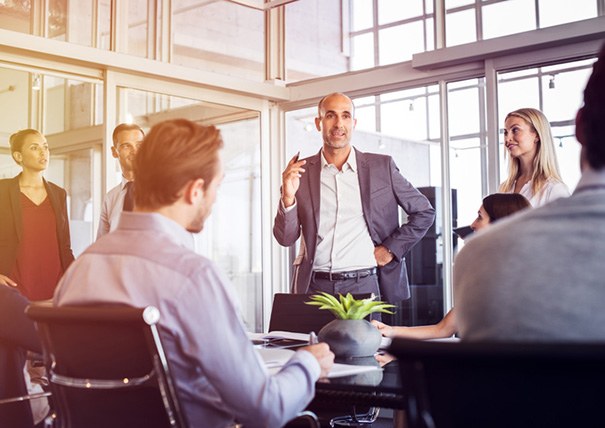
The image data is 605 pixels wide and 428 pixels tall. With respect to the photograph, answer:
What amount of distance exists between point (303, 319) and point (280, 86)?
388cm

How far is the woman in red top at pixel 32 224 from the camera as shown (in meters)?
5.23

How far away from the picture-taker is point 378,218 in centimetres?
430

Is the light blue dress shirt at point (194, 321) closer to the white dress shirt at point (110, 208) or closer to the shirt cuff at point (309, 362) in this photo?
the shirt cuff at point (309, 362)

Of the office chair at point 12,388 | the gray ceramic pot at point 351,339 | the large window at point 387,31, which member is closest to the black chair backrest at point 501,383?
the gray ceramic pot at point 351,339

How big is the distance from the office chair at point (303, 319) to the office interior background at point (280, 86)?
244cm

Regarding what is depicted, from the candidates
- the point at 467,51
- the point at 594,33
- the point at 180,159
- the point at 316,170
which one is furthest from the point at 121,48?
the point at 180,159

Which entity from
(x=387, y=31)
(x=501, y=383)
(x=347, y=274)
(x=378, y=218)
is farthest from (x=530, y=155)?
(x=501, y=383)

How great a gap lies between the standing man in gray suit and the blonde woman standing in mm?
515

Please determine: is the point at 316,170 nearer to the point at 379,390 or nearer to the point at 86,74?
the point at 86,74

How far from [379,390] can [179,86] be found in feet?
15.6

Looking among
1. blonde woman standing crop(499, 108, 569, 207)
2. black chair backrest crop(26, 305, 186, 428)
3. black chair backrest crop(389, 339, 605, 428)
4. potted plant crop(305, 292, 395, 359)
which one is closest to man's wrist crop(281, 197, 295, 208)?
blonde woman standing crop(499, 108, 569, 207)

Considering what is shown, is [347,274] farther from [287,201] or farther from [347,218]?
[287,201]

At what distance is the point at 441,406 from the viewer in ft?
3.32

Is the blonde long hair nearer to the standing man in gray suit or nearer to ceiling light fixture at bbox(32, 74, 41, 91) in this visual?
the standing man in gray suit
